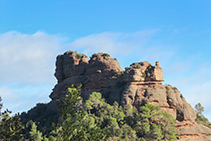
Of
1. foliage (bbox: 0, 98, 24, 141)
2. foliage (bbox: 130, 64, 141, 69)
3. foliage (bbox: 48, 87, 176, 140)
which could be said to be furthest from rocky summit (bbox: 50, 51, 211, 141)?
foliage (bbox: 0, 98, 24, 141)

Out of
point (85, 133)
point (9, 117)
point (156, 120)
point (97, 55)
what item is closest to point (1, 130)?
point (9, 117)

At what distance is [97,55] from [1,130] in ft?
270

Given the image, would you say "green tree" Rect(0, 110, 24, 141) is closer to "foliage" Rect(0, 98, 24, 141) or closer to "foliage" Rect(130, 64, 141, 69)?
"foliage" Rect(0, 98, 24, 141)

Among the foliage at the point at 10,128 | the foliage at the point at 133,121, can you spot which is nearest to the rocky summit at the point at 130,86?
the foliage at the point at 133,121

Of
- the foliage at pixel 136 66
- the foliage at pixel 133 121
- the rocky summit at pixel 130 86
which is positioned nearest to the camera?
the foliage at pixel 133 121

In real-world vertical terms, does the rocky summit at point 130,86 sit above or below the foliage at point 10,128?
above

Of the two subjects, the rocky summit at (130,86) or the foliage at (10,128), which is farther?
the rocky summit at (130,86)

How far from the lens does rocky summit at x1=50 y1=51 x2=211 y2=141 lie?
8512 cm

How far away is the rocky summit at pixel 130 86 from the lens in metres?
85.1

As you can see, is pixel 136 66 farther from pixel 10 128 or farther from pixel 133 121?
pixel 10 128

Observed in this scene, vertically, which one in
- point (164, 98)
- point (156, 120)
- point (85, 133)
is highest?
point (164, 98)

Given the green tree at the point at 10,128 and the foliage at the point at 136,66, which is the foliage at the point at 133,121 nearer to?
the foliage at the point at 136,66

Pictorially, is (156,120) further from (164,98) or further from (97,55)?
(97,55)

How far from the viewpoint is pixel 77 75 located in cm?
10688
